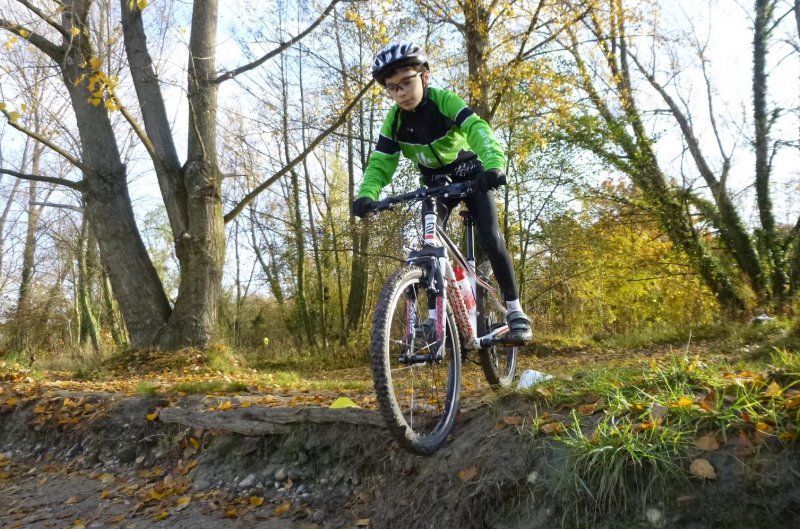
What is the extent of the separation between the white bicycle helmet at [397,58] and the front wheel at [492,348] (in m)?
Result: 1.65

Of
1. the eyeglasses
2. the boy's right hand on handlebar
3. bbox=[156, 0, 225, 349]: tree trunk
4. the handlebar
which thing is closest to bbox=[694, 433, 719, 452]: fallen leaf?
the handlebar

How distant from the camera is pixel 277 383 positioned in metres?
6.06

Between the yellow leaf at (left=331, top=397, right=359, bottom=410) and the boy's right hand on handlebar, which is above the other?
the boy's right hand on handlebar

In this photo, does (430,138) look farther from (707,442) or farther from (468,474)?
(707,442)

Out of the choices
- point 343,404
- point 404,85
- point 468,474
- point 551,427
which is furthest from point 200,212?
point 551,427

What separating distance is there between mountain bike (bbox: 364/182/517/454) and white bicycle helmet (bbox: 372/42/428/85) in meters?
0.76

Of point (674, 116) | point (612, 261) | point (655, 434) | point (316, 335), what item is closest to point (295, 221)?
point (316, 335)

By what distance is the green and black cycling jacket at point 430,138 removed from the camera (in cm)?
334

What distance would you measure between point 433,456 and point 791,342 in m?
4.87

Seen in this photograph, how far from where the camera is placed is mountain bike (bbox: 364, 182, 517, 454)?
2.73 metres

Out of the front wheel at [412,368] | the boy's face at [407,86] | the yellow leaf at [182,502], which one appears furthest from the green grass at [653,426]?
the yellow leaf at [182,502]

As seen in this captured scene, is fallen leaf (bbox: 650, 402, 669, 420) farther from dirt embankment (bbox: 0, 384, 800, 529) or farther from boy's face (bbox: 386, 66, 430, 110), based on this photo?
boy's face (bbox: 386, 66, 430, 110)

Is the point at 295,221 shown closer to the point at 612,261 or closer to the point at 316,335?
the point at 316,335

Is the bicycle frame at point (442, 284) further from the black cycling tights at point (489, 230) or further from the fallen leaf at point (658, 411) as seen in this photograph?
the fallen leaf at point (658, 411)
